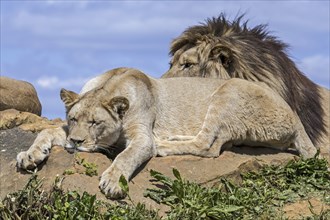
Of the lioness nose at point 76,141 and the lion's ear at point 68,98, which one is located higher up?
the lion's ear at point 68,98

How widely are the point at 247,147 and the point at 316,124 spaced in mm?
2273

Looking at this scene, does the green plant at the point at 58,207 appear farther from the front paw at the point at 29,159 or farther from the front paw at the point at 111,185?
the front paw at the point at 29,159

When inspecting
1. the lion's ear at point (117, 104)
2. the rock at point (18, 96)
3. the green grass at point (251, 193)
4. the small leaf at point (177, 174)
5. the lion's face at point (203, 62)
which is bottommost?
the green grass at point (251, 193)

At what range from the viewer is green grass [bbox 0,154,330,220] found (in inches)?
264

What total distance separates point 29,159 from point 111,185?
910mm

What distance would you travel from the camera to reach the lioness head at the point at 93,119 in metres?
7.46

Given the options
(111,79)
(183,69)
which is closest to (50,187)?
(111,79)

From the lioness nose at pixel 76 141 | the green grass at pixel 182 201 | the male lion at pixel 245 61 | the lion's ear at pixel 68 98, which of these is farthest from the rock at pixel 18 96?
the green grass at pixel 182 201

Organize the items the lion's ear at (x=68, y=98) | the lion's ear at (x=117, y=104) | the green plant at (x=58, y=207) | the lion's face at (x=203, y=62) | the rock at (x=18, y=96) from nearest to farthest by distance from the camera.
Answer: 1. the green plant at (x=58, y=207)
2. the lion's ear at (x=117, y=104)
3. the lion's ear at (x=68, y=98)
4. the lion's face at (x=203, y=62)
5. the rock at (x=18, y=96)

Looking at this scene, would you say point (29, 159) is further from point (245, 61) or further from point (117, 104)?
point (245, 61)

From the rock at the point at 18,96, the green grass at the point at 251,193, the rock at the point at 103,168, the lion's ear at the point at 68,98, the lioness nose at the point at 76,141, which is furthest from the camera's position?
the rock at the point at 18,96

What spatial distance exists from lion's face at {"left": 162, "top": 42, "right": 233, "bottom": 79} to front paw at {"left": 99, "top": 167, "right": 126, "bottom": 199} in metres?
3.45

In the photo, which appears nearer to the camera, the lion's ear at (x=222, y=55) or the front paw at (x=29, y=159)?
the front paw at (x=29, y=159)

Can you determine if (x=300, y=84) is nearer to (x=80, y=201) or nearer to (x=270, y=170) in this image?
(x=270, y=170)
